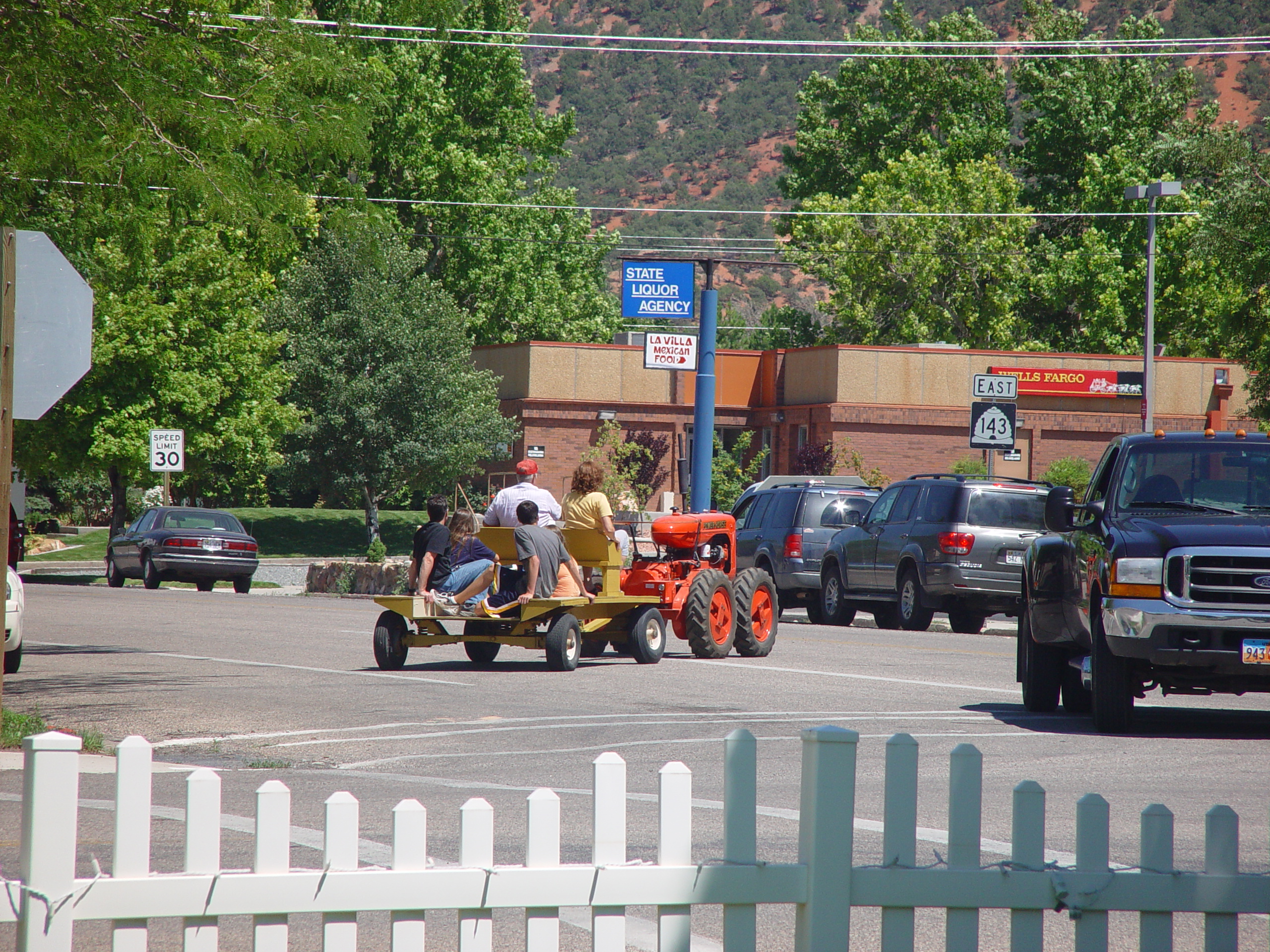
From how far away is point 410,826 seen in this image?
3.57 m

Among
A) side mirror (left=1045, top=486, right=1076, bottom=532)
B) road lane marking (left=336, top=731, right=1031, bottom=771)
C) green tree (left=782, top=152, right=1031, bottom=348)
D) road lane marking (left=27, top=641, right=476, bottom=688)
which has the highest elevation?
green tree (left=782, top=152, right=1031, bottom=348)

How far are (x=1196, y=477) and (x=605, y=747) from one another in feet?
15.4

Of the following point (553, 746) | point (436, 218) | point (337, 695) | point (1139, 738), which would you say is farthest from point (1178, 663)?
point (436, 218)

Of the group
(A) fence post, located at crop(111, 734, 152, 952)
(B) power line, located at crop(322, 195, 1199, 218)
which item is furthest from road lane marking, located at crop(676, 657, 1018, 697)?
(B) power line, located at crop(322, 195, 1199, 218)

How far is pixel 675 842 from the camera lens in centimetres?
365

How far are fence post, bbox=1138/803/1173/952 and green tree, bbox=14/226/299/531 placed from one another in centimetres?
3436

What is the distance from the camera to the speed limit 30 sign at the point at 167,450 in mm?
34219

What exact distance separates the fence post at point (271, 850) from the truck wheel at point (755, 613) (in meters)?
13.2

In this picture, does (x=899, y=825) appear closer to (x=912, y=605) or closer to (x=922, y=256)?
(x=912, y=605)

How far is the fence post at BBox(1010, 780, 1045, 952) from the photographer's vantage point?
3.64 m

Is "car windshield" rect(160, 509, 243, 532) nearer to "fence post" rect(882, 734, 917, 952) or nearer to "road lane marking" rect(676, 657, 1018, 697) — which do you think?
"road lane marking" rect(676, 657, 1018, 697)

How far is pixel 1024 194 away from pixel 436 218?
29.3 metres

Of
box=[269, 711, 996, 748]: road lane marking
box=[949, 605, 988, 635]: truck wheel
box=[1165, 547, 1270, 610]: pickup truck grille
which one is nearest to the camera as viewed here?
box=[1165, 547, 1270, 610]: pickup truck grille

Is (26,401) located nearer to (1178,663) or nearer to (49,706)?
(49,706)
